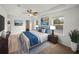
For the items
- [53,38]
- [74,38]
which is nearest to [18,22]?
[53,38]

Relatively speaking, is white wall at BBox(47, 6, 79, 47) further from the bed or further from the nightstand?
the bed

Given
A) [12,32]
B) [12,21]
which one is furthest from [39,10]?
[12,32]

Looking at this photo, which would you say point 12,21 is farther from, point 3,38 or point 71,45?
point 71,45

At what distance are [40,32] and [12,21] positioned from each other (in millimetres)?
702

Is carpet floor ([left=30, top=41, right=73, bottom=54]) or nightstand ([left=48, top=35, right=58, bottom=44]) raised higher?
nightstand ([left=48, top=35, right=58, bottom=44])

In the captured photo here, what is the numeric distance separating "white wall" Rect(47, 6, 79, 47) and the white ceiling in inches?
5.3

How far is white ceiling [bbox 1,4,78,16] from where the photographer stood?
1.83 metres

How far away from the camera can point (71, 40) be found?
1.89m

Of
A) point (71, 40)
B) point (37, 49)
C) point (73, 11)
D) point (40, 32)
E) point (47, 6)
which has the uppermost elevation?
point (47, 6)

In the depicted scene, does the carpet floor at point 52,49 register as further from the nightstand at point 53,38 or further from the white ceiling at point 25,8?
the white ceiling at point 25,8

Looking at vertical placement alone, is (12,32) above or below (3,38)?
above

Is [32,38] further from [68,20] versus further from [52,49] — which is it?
[68,20]

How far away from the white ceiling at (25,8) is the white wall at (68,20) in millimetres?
134

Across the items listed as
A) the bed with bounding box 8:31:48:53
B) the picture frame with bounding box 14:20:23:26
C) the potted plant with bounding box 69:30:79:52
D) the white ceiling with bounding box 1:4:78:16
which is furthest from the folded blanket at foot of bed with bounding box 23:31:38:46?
the potted plant with bounding box 69:30:79:52
